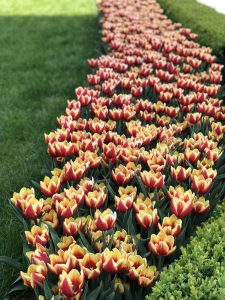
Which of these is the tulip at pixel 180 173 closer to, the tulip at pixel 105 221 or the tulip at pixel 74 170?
the tulip at pixel 74 170

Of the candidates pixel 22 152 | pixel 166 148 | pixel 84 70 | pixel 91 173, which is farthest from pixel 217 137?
pixel 84 70

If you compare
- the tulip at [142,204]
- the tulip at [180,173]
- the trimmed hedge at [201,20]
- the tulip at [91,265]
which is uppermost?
the trimmed hedge at [201,20]

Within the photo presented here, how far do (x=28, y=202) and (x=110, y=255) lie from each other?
2.05ft

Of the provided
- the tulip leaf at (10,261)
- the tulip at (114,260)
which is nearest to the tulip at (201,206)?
the tulip at (114,260)

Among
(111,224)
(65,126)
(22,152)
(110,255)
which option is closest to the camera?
(110,255)

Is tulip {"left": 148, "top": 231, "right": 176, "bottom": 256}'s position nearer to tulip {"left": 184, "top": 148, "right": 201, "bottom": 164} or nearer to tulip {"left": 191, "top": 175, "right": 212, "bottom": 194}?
tulip {"left": 191, "top": 175, "right": 212, "bottom": 194}

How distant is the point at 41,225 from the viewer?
8.11 ft

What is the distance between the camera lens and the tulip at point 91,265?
204 cm

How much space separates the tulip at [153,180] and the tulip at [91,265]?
720 mm

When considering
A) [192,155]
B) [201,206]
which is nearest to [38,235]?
[201,206]

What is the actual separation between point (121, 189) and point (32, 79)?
469cm

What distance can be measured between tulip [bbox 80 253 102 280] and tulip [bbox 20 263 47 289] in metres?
0.19

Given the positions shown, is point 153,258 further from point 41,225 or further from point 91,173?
point 91,173

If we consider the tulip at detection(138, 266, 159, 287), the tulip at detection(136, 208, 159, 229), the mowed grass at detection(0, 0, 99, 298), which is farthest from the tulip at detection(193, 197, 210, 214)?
the mowed grass at detection(0, 0, 99, 298)
